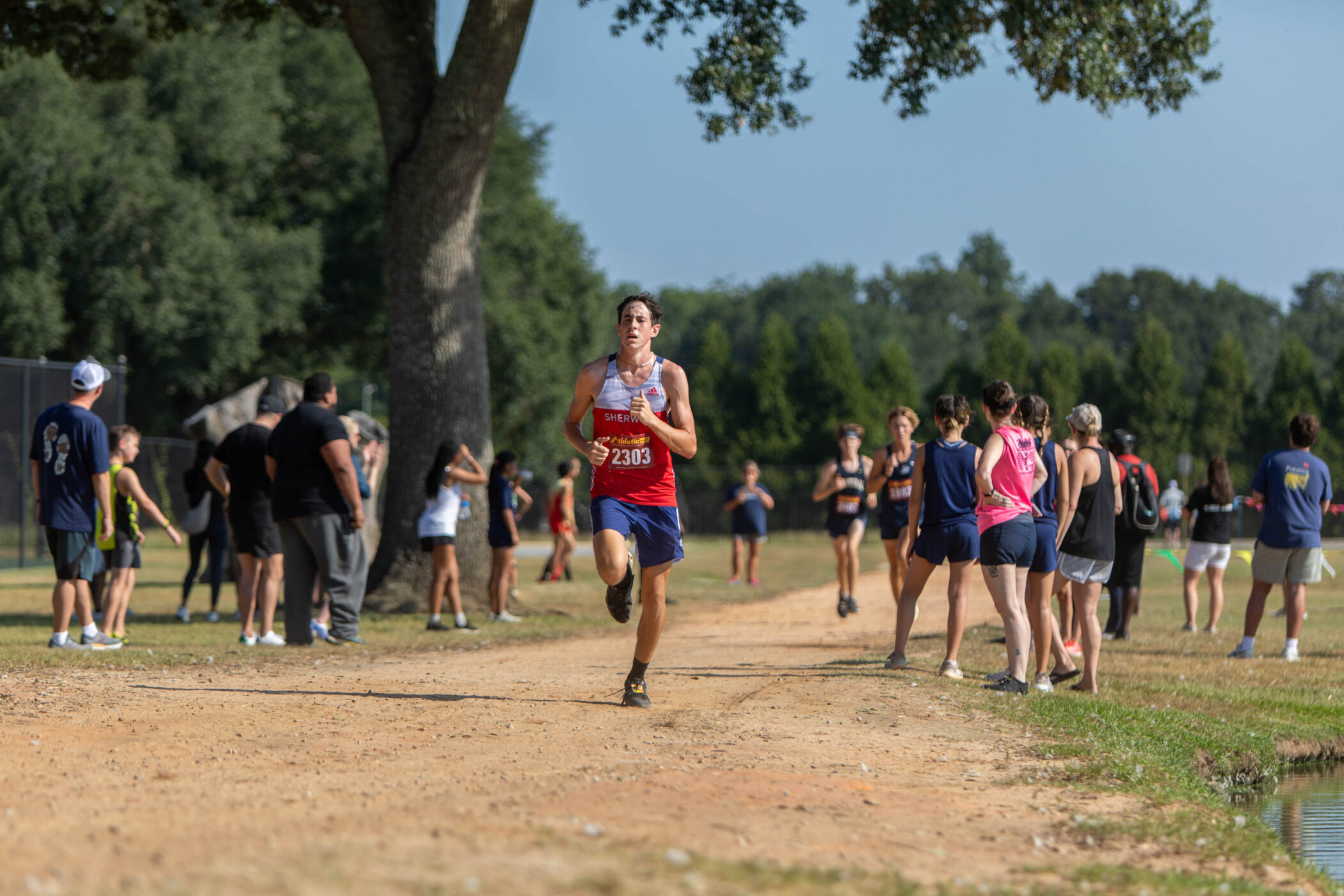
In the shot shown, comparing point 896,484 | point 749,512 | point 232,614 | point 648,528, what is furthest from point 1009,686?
point 749,512

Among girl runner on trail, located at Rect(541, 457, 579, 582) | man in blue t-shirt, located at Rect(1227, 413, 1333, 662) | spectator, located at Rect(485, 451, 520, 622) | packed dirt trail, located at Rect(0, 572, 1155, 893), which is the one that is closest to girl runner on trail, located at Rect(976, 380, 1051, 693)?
packed dirt trail, located at Rect(0, 572, 1155, 893)

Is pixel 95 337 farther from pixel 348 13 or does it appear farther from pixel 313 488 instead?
pixel 313 488

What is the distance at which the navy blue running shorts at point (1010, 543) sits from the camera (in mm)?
7656

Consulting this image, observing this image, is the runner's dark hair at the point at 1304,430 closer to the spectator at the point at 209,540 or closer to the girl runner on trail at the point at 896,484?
the girl runner on trail at the point at 896,484

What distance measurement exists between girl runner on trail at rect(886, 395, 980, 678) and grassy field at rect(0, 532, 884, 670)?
412 cm

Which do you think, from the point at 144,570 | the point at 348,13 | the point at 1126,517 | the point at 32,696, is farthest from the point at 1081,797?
the point at 144,570

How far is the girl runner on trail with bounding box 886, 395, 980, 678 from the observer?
823 centimetres

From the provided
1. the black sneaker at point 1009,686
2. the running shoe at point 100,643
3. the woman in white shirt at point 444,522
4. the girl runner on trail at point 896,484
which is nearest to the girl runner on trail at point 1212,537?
the girl runner on trail at point 896,484

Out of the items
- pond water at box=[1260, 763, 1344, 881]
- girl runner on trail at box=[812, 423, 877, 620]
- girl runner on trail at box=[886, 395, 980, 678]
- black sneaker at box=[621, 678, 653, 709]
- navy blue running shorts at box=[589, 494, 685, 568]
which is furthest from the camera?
girl runner on trail at box=[812, 423, 877, 620]

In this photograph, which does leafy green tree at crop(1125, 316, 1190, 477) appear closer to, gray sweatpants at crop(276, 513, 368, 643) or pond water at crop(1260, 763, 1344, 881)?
gray sweatpants at crop(276, 513, 368, 643)

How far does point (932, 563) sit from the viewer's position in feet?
27.3

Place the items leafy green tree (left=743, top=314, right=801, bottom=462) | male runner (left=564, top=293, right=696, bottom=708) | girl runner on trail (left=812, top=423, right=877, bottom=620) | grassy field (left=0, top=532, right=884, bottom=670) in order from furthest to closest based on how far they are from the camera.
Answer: leafy green tree (left=743, top=314, right=801, bottom=462) → girl runner on trail (left=812, top=423, right=877, bottom=620) → grassy field (left=0, top=532, right=884, bottom=670) → male runner (left=564, top=293, right=696, bottom=708)

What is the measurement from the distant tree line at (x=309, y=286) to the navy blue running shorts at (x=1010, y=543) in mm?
7390

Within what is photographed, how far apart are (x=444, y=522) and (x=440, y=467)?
499 millimetres
